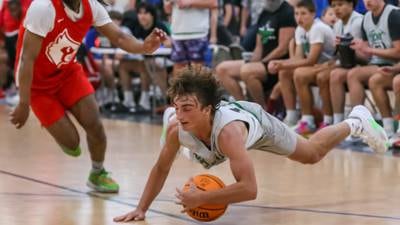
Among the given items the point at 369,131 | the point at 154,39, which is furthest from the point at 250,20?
the point at 154,39

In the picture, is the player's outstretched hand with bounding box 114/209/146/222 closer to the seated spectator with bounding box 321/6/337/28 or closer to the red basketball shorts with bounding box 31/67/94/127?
the red basketball shorts with bounding box 31/67/94/127

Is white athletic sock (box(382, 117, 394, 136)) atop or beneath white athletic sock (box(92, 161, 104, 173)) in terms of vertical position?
beneath

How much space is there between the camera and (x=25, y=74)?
5957 millimetres

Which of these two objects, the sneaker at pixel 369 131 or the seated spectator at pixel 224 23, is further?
the seated spectator at pixel 224 23

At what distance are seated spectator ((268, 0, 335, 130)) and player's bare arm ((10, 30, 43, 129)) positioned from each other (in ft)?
14.3

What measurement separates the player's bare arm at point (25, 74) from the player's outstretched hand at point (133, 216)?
36.9 inches

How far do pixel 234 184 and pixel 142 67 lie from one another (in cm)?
782

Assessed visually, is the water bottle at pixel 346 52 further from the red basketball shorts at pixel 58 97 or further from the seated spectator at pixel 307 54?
the red basketball shorts at pixel 58 97

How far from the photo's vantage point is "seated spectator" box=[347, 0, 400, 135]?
29.2 feet

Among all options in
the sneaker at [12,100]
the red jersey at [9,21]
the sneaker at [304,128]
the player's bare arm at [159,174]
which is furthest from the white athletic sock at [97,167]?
the red jersey at [9,21]

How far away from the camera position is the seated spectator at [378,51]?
890cm

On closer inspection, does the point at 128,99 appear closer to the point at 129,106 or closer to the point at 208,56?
the point at 129,106

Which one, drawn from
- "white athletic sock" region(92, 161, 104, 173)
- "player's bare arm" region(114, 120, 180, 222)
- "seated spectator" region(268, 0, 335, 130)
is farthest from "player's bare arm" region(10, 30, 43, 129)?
"seated spectator" region(268, 0, 335, 130)

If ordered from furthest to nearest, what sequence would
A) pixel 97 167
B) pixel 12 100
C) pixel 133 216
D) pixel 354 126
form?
pixel 12 100
pixel 97 167
pixel 354 126
pixel 133 216
